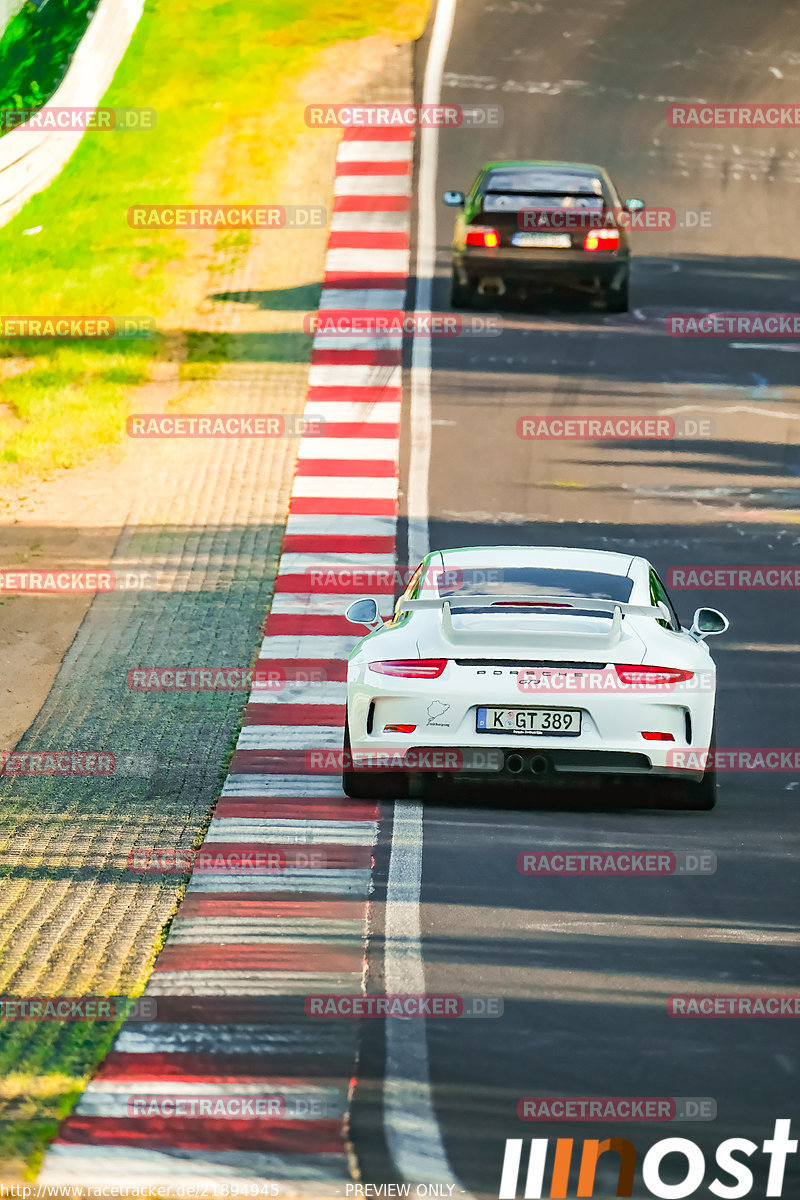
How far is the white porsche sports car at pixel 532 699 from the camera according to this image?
880 centimetres

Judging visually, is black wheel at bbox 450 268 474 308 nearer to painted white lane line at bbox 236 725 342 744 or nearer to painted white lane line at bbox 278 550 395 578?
painted white lane line at bbox 278 550 395 578

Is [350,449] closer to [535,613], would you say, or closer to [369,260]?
[369,260]

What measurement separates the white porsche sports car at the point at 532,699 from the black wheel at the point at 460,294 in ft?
41.1

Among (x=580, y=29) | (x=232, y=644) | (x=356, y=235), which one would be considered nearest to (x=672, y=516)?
(x=232, y=644)
